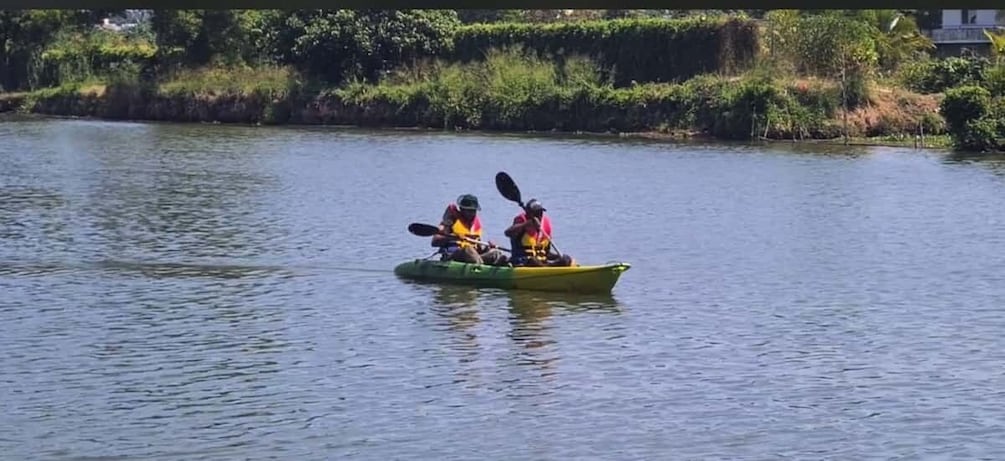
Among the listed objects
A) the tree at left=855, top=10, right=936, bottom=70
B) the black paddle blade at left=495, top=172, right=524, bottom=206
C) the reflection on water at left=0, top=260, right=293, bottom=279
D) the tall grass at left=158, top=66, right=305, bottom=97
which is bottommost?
the reflection on water at left=0, top=260, right=293, bottom=279

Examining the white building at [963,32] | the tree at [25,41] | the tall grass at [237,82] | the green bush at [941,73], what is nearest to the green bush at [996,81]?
the green bush at [941,73]

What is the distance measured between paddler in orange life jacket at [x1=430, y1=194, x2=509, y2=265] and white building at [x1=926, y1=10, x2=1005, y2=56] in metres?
39.7

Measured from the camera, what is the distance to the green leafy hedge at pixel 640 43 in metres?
51.0

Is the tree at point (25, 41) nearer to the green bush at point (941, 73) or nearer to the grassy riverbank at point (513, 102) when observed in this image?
the grassy riverbank at point (513, 102)

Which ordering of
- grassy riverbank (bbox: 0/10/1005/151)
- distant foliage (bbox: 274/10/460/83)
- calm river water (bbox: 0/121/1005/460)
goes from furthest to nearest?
distant foliage (bbox: 274/10/460/83) < grassy riverbank (bbox: 0/10/1005/151) < calm river water (bbox: 0/121/1005/460)

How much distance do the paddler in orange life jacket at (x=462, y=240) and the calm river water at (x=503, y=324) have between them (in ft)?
1.67

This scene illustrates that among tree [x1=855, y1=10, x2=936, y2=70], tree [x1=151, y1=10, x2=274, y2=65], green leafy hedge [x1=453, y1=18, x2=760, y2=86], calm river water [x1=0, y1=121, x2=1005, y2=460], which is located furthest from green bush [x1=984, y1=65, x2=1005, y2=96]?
tree [x1=151, y1=10, x2=274, y2=65]

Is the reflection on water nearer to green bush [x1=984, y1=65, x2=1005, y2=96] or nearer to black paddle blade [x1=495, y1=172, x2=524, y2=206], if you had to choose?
black paddle blade [x1=495, y1=172, x2=524, y2=206]

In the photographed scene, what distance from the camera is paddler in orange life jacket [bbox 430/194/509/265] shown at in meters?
21.9

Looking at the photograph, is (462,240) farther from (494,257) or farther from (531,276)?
(531,276)

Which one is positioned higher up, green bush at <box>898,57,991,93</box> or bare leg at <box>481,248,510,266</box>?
green bush at <box>898,57,991,93</box>

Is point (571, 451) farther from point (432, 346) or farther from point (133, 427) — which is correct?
point (432, 346)

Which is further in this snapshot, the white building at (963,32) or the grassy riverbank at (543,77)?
the white building at (963,32)

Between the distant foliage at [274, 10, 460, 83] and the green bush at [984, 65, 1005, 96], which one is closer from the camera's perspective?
the green bush at [984, 65, 1005, 96]
